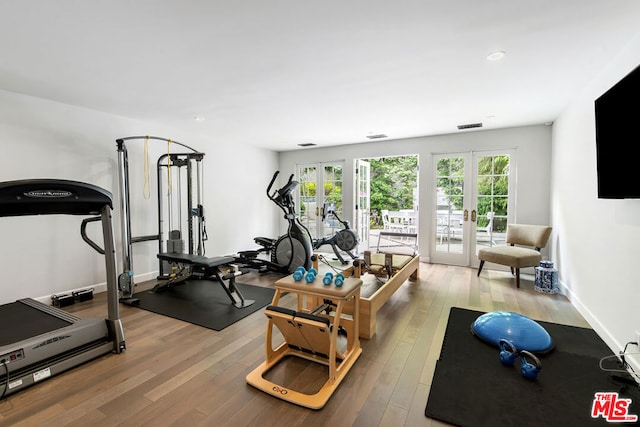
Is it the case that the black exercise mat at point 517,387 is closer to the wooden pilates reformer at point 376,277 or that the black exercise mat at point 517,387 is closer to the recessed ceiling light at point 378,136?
the wooden pilates reformer at point 376,277

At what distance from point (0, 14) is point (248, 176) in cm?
436

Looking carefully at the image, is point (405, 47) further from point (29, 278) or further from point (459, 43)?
point (29, 278)

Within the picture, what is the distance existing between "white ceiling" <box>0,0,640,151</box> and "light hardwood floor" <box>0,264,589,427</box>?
2341 mm

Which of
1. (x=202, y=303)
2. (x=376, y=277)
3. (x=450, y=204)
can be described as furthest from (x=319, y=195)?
(x=202, y=303)

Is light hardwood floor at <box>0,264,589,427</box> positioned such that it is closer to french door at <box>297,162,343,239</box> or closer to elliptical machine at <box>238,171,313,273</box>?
elliptical machine at <box>238,171,313,273</box>

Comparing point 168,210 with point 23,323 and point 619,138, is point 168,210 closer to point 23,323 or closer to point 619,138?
point 23,323

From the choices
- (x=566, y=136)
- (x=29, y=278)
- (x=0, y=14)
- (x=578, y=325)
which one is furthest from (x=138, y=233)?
(x=566, y=136)

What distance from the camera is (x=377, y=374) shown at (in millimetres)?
2033

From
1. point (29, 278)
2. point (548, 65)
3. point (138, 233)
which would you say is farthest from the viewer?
point (138, 233)

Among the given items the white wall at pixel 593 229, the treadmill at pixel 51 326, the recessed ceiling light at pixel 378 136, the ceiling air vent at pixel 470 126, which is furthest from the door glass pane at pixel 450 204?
the treadmill at pixel 51 326

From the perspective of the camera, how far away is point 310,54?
2.29m

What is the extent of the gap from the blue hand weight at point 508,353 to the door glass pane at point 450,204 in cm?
319

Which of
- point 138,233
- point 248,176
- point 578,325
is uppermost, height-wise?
point 248,176

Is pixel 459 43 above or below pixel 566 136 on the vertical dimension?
above
